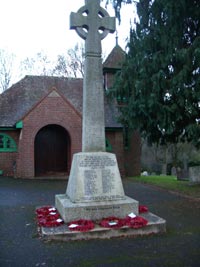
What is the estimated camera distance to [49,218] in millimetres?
6172

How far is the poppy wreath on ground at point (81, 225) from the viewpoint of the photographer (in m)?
5.46

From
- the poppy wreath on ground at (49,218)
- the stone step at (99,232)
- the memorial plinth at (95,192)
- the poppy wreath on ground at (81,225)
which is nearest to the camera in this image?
the stone step at (99,232)

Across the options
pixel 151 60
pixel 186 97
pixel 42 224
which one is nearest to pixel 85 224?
pixel 42 224

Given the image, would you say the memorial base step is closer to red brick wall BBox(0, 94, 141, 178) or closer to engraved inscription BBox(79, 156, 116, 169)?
engraved inscription BBox(79, 156, 116, 169)

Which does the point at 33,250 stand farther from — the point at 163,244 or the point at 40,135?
the point at 40,135

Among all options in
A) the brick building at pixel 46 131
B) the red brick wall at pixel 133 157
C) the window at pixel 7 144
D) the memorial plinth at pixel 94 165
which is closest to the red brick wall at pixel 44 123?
the brick building at pixel 46 131

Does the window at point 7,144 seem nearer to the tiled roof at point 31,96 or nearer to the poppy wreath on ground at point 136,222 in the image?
the tiled roof at point 31,96

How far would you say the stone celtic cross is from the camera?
679cm

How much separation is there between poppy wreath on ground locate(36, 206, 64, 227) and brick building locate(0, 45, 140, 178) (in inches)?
388

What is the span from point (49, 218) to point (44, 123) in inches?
447

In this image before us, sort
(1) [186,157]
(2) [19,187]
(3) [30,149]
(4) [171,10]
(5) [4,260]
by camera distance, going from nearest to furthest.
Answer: (5) [4,260] → (4) [171,10] → (2) [19,187] → (3) [30,149] → (1) [186,157]

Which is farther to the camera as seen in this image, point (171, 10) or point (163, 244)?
point (171, 10)

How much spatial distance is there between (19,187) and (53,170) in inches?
240

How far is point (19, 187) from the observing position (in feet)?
42.4
